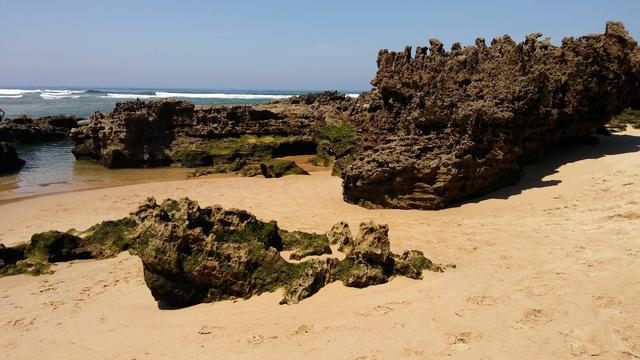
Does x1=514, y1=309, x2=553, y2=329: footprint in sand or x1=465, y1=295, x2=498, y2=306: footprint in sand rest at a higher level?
x1=514, y1=309, x2=553, y2=329: footprint in sand

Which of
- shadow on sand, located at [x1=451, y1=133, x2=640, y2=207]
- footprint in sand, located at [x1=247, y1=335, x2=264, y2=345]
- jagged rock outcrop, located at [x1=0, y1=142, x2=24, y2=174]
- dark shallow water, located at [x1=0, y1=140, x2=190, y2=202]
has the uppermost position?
shadow on sand, located at [x1=451, y1=133, x2=640, y2=207]

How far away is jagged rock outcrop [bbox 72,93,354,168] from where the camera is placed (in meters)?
21.7

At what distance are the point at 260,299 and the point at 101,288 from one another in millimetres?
2785

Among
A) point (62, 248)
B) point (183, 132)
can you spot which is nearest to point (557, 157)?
point (62, 248)

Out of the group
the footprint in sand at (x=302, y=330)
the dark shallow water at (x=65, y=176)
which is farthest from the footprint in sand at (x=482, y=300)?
the dark shallow water at (x=65, y=176)

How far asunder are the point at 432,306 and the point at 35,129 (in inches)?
1332

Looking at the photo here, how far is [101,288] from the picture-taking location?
7016mm

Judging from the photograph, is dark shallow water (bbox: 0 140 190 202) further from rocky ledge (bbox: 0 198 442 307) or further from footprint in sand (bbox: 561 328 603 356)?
footprint in sand (bbox: 561 328 603 356)

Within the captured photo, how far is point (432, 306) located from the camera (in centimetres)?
513

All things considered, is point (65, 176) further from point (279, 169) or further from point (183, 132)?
Answer: point (279, 169)

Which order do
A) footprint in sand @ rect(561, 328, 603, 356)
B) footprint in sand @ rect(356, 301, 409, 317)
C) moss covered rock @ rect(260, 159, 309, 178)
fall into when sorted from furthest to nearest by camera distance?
1. moss covered rock @ rect(260, 159, 309, 178)
2. footprint in sand @ rect(356, 301, 409, 317)
3. footprint in sand @ rect(561, 328, 603, 356)

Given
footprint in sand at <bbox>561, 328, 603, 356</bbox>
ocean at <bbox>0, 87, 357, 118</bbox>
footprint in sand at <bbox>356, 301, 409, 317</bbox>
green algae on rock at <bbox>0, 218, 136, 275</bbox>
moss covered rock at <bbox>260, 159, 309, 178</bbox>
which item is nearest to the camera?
footprint in sand at <bbox>561, 328, 603, 356</bbox>

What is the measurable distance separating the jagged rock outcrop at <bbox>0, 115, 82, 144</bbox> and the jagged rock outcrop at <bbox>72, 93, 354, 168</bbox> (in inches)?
394

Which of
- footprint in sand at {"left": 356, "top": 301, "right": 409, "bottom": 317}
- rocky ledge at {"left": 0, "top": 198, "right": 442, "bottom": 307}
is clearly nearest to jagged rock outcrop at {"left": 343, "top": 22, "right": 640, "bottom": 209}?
rocky ledge at {"left": 0, "top": 198, "right": 442, "bottom": 307}
